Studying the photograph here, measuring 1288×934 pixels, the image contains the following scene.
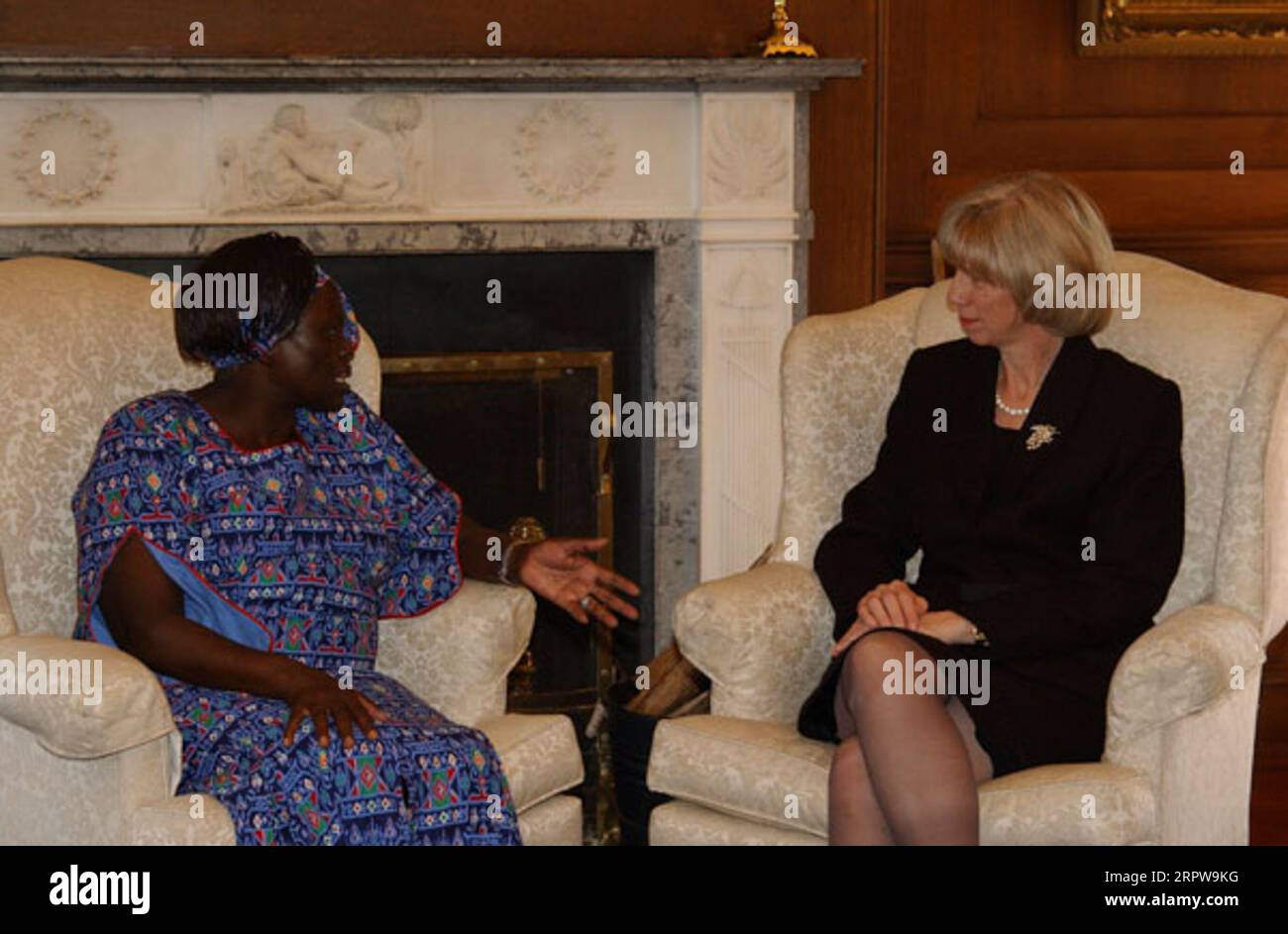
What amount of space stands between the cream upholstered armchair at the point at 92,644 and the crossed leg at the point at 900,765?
420 mm

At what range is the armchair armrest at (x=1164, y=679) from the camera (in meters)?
2.68

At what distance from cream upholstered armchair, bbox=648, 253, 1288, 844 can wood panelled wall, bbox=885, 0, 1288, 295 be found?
3.77ft

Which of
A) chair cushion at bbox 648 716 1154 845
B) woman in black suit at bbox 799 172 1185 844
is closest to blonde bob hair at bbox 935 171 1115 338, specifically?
woman in black suit at bbox 799 172 1185 844

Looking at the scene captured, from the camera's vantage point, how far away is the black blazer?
2.80 m

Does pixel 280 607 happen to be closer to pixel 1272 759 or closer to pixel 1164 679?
pixel 1164 679

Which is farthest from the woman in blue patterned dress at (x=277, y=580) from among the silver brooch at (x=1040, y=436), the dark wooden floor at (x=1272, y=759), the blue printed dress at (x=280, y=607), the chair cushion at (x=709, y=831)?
the dark wooden floor at (x=1272, y=759)

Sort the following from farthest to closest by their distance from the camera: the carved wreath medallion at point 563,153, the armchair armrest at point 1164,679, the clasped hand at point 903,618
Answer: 1. the carved wreath medallion at point 563,153
2. the clasped hand at point 903,618
3. the armchair armrest at point 1164,679

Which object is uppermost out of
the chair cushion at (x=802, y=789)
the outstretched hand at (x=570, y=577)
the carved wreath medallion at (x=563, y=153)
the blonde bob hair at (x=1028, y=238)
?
the carved wreath medallion at (x=563, y=153)

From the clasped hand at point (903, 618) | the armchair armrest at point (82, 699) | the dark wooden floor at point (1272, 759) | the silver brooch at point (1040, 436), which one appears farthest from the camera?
the dark wooden floor at point (1272, 759)

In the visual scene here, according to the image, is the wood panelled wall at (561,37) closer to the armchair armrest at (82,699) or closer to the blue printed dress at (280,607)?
the blue printed dress at (280,607)

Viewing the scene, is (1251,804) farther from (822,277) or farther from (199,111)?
(199,111)

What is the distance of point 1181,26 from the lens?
4.46 meters

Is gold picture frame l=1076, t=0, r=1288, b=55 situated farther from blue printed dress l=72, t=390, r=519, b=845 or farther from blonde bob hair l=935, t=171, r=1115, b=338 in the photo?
blue printed dress l=72, t=390, r=519, b=845
